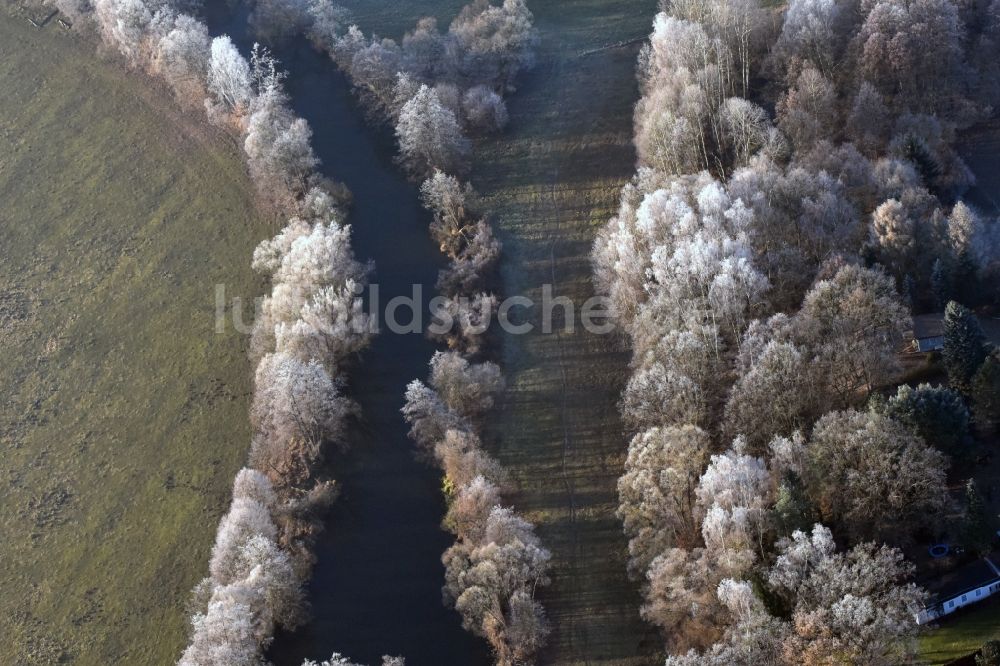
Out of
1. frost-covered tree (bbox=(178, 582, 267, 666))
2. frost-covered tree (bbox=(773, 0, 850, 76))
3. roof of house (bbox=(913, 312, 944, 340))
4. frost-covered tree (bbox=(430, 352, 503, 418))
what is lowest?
frost-covered tree (bbox=(178, 582, 267, 666))

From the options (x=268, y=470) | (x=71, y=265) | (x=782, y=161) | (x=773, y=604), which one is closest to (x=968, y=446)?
(x=773, y=604)

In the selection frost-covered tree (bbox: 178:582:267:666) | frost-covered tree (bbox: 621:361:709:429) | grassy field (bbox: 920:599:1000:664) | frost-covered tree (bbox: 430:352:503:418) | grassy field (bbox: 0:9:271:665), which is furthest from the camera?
Answer: frost-covered tree (bbox: 430:352:503:418)

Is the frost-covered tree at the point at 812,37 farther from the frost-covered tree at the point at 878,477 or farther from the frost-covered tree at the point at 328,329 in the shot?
the frost-covered tree at the point at 328,329

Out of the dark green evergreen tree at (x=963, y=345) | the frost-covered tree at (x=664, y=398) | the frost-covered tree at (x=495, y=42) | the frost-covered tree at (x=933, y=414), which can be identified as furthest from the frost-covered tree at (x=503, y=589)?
the frost-covered tree at (x=495, y=42)

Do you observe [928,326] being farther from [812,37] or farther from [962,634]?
[812,37]

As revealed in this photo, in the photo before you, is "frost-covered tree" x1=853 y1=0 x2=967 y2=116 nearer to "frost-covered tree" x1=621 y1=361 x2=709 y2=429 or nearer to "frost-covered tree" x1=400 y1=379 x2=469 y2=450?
"frost-covered tree" x1=621 y1=361 x2=709 y2=429

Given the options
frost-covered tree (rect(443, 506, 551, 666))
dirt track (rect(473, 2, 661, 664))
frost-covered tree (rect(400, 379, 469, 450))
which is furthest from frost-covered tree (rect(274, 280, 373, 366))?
frost-covered tree (rect(443, 506, 551, 666))
